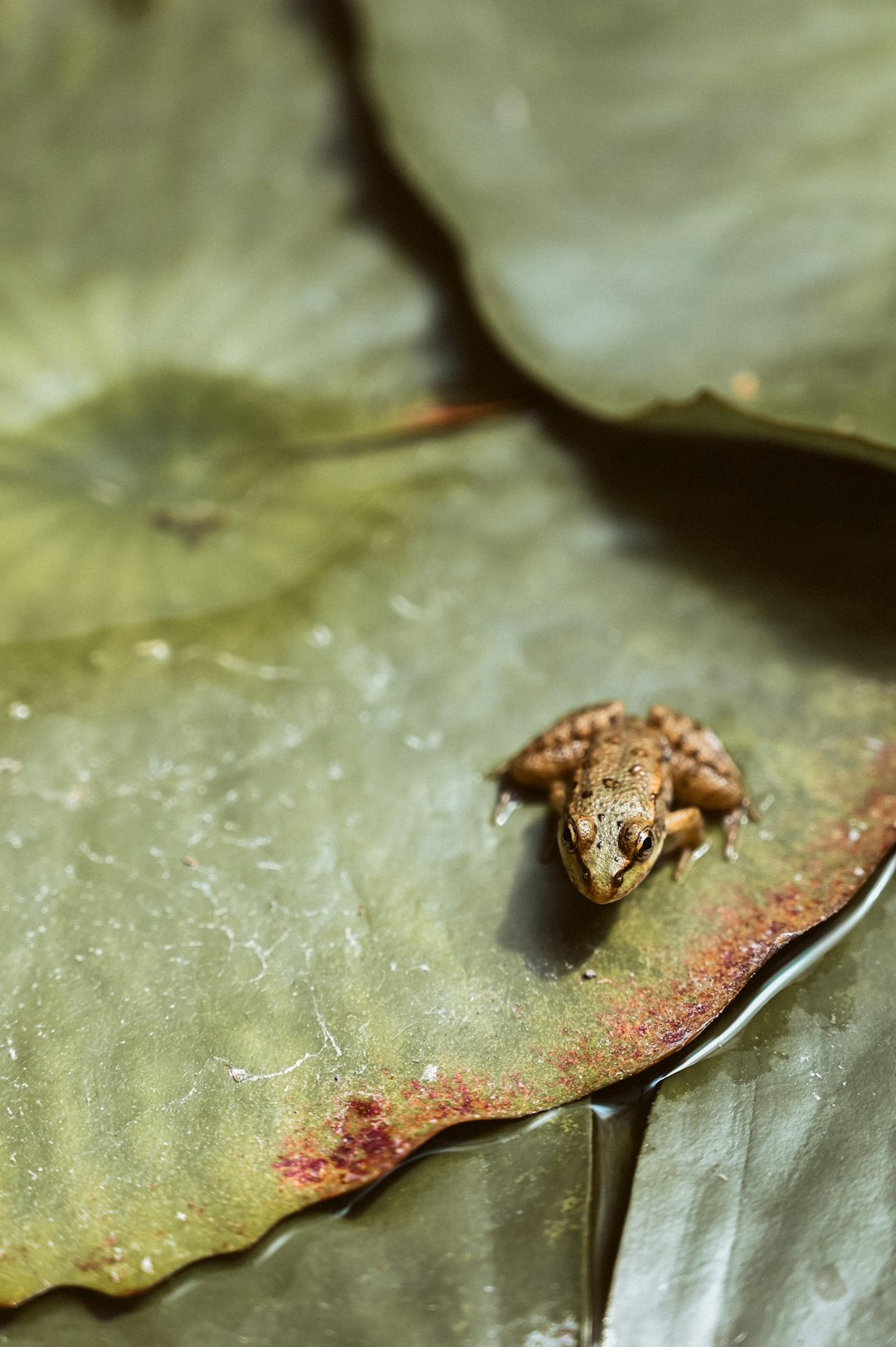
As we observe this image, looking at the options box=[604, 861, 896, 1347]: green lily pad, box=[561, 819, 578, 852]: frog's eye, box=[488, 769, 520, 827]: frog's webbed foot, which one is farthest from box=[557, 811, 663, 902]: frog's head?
box=[604, 861, 896, 1347]: green lily pad

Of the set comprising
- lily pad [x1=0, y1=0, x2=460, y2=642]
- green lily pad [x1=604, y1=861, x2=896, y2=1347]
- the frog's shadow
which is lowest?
green lily pad [x1=604, y1=861, x2=896, y2=1347]

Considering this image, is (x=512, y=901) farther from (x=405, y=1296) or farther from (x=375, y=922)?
(x=405, y=1296)

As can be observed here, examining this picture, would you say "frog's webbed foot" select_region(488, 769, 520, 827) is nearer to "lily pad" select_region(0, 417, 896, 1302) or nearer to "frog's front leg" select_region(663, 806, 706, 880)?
"lily pad" select_region(0, 417, 896, 1302)

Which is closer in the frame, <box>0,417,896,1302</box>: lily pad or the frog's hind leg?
<box>0,417,896,1302</box>: lily pad

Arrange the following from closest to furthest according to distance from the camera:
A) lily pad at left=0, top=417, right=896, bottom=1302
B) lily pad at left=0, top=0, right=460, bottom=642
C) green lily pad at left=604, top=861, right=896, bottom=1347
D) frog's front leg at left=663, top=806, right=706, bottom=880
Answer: green lily pad at left=604, top=861, right=896, bottom=1347
lily pad at left=0, top=417, right=896, bottom=1302
frog's front leg at left=663, top=806, right=706, bottom=880
lily pad at left=0, top=0, right=460, bottom=642

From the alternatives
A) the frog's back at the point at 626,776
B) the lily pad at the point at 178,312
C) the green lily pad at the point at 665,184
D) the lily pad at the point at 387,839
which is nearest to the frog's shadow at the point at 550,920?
the lily pad at the point at 387,839

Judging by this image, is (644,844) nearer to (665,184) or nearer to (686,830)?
(686,830)

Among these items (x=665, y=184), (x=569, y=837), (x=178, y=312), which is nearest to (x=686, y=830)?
(x=569, y=837)

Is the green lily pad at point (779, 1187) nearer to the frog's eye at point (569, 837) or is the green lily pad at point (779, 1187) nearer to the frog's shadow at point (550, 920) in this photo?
the frog's shadow at point (550, 920)
